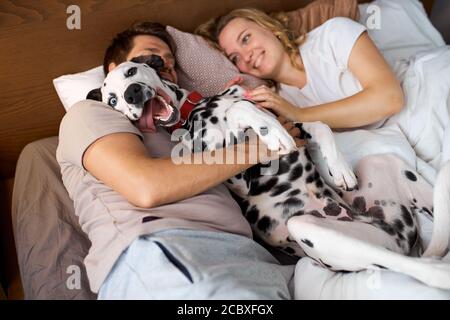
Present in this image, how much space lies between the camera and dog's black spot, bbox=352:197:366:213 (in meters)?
1.59

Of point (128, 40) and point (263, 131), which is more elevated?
point (128, 40)

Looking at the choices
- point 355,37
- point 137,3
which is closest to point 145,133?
point 137,3

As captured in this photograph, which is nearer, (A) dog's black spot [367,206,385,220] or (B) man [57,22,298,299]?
(B) man [57,22,298,299]

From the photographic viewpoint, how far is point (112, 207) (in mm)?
1381

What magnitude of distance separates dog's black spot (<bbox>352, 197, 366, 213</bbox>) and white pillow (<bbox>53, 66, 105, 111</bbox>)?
1153 millimetres

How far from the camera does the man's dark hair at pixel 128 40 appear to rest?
71.6 inches

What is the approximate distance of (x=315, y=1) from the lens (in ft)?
7.94

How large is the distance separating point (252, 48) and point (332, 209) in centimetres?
91

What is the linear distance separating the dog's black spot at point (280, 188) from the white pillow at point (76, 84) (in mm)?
899

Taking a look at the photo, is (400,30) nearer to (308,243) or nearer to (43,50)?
(308,243)

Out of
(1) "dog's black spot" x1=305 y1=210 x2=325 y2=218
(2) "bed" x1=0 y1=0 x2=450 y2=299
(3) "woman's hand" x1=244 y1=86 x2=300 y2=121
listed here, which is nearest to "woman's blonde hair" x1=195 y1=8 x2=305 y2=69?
(2) "bed" x1=0 y1=0 x2=450 y2=299

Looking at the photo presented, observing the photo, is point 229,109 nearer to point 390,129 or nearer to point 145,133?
point 145,133

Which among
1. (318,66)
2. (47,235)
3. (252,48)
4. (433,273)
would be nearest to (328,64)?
(318,66)

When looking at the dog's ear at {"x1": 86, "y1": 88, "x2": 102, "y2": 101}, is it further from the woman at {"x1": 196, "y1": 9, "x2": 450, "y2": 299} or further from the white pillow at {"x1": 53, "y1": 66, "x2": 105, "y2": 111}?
the woman at {"x1": 196, "y1": 9, "x2": 450, "y2": 299}
